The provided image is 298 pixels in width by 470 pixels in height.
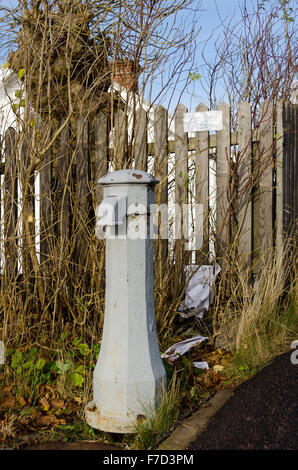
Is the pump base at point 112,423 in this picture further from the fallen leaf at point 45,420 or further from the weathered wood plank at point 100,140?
the weathered wood plank at point 100,140

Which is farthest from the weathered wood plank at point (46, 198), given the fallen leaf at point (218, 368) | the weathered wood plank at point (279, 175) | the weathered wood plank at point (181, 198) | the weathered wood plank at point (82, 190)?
the weathered wood plank at point (279, 175)

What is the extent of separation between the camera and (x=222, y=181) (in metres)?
4.04

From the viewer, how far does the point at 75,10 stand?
Answer: 4.13 meters

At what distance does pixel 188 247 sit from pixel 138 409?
1.88 m

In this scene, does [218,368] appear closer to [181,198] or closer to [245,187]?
[181,198]

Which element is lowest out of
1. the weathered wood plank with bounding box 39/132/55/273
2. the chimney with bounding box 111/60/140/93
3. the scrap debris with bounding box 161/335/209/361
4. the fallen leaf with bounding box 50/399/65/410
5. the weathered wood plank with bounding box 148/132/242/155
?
the fallen leaf with bounding box 50/399/65/410

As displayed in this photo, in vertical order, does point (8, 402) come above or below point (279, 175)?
below

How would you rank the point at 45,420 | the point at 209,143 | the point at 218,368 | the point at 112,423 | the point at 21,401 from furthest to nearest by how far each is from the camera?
the point at 209,143
the point at 218,368
the point at 21,401
the point at 45,420
the point at 112,423

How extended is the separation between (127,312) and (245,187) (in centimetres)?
212

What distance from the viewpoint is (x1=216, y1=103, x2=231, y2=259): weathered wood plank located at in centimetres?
399

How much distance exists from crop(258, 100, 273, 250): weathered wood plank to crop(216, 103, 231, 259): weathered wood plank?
1.02 feet

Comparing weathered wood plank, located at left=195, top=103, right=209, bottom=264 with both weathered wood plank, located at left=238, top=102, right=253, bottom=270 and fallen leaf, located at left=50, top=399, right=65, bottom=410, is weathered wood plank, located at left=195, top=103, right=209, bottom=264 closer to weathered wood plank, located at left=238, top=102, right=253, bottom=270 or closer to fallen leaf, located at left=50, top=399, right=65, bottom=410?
weathered wood plank, located at left=238, top=102, right=253, bottom=270

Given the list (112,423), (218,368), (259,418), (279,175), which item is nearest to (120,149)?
(279,175)

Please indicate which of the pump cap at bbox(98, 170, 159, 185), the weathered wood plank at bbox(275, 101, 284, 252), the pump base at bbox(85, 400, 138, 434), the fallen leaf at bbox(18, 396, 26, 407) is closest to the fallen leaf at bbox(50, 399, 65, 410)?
the fallen leaf at bbox(18, 396, 26, 407)
